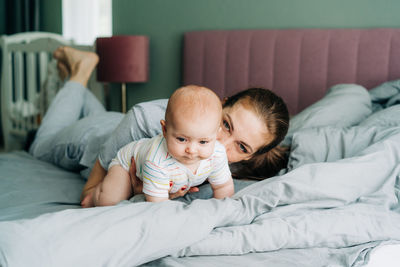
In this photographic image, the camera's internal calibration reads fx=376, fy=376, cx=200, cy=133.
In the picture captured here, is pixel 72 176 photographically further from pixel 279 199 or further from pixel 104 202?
pixel 279 199

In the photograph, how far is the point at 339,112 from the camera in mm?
1547

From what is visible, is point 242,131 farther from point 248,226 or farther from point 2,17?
point 2,17

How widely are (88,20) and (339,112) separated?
3139mm

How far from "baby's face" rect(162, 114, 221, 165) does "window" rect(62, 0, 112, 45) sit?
3210 mm

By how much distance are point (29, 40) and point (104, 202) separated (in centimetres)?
286

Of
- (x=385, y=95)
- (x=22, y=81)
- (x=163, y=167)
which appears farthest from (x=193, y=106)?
(x=22, y=81)

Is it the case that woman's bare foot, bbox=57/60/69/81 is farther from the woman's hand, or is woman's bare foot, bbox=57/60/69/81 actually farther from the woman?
the woman's hand

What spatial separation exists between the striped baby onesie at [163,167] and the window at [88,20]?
10.00 feet

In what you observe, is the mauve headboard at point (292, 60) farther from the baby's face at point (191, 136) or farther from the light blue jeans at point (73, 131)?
the baby's face at point (191, 136)

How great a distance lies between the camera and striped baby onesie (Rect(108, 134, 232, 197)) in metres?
0.92

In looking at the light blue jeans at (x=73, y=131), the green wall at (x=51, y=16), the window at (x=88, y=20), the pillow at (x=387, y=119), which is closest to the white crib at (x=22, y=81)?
the window at (x=88, y=20)

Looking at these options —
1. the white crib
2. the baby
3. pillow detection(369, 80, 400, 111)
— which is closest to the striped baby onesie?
the baby

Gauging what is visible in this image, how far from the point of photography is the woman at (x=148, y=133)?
1068mm

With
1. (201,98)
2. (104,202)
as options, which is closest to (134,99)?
(104,202)
